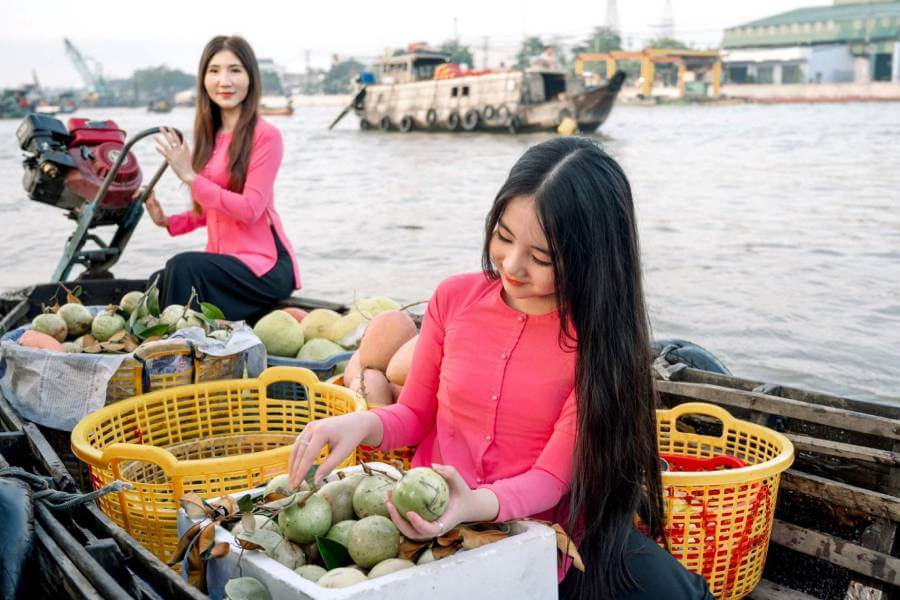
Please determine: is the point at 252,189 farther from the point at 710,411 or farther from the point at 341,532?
the point at 341,532

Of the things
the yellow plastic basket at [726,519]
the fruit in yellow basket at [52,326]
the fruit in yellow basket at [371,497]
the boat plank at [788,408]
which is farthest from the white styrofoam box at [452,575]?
the fruit in yellow basket at [52,326]

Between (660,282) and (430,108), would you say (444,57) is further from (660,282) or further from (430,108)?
(660,282)

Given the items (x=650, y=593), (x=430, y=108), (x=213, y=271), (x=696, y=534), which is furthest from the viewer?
(x=430, y=108)

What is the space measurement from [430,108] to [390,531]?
37.4 m

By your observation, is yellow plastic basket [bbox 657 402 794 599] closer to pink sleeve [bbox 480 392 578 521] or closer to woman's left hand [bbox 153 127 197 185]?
pink sleeve [bbox 480 392 578 521]

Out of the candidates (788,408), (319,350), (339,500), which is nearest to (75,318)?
(319,350)

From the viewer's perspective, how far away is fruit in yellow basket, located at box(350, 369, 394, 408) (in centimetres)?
303

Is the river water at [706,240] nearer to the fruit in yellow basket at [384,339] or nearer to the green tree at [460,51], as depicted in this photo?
the fruit in yellow basket at [384,339]

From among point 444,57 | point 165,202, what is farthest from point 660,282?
point 444,57

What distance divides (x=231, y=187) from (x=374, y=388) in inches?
65.3

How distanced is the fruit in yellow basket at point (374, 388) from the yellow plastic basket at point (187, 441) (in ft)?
0.52

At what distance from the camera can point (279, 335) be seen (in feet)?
13.0

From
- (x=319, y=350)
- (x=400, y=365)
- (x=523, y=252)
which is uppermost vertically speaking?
(x=523, y=252)

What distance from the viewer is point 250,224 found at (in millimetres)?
4355
